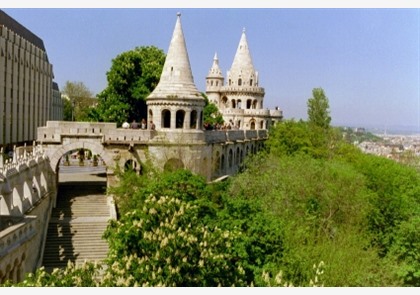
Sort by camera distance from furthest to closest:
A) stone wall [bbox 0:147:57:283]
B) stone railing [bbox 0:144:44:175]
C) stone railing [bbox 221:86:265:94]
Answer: stone railing [bbox 221:86:265:94]
stone railing [bbox 0:144:44:175]
stone wall [bbox 0:147:57:283]

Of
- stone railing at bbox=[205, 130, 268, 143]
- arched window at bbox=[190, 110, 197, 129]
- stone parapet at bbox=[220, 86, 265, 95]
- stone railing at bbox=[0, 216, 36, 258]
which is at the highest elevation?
stone parapet at bbox=[220, 86, 265, 95]

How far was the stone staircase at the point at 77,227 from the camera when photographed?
2047 centimetres

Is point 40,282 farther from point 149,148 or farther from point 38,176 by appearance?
point 149,148

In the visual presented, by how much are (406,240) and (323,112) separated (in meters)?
22.7

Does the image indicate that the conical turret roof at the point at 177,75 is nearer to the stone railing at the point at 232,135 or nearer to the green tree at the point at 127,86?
the stone railing at the point at 232,135

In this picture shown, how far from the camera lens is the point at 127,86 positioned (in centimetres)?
3419

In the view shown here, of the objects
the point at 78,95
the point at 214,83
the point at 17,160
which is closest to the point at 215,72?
the point at 214,83

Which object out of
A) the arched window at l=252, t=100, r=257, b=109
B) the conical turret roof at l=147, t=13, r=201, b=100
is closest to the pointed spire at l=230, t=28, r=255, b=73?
the arched window at l=252, t=100, r=257, b=109

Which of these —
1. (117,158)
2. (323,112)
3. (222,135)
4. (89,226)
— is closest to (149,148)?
(117,158)

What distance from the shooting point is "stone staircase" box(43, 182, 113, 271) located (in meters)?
20.5

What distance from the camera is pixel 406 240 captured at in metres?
22.7

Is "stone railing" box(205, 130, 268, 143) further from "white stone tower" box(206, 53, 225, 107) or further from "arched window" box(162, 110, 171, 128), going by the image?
"white stone tower" box(206, 53, 225, 107)

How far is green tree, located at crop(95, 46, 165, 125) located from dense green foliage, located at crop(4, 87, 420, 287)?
8913 millimetres

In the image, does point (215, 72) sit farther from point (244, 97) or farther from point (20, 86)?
point (20, 86)
